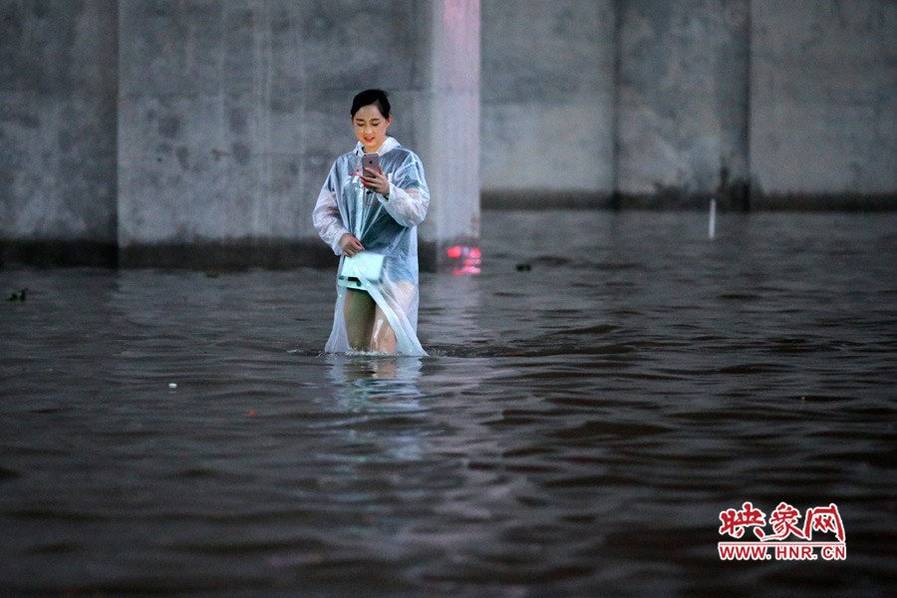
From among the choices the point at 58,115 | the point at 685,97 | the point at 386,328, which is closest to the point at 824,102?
the point at 685,97

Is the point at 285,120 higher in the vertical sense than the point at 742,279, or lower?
higher

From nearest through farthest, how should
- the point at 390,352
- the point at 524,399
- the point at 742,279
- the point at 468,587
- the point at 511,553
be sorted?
the point at 468,587 < the point at 511,553 < the point at 524,399 < the point at 390,352 < the point at 742,279

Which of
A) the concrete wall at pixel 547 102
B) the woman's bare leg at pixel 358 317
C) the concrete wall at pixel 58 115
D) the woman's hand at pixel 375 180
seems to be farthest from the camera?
the concrete wall at pixel 547 102

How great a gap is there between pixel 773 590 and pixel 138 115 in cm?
1506

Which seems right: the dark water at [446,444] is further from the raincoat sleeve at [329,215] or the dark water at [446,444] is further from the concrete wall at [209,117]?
the concrete wall at [209,117]

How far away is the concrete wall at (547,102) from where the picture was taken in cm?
3966

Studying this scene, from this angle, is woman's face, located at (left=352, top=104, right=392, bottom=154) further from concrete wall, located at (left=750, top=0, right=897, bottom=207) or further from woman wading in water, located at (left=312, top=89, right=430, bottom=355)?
concrete wall, located at (left=750, top=0, right=897, bottom=207)

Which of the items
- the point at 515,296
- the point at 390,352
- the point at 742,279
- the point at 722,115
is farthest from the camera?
the point at 722,115

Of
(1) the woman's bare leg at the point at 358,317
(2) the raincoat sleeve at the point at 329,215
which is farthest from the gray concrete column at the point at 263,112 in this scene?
(2) the raincoat sleeve at the point at 329,215

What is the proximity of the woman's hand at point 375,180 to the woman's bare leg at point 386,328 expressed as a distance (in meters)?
0.76

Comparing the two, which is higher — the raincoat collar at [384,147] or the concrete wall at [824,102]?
the concrete wall at [824,102]

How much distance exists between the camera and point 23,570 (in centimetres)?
600

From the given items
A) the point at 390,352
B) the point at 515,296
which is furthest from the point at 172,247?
the point at 390,352

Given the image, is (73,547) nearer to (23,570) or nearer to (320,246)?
(23,570)
